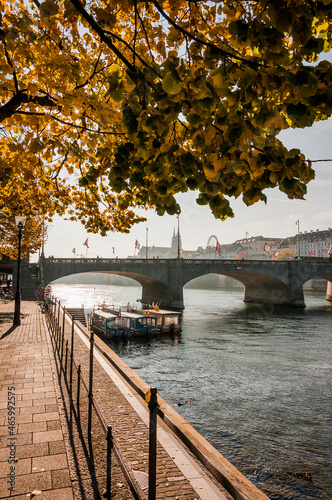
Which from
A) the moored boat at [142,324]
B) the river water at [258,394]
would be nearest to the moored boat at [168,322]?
the moored boat at [142,324]

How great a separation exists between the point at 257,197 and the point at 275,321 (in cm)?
3701

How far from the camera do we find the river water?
938 centimetres

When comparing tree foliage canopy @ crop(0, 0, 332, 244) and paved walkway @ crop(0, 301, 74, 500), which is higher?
tree foliage canopy @ crop(0, 0, 332, 244)

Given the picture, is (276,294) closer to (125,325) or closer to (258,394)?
(125,325)

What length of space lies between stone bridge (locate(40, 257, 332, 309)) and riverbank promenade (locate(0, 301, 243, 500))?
36.2 meters

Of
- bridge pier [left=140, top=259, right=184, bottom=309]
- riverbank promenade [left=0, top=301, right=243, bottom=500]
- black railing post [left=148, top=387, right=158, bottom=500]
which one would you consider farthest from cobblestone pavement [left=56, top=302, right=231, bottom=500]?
bridge pier [left=140, top=259, right=184, bottom=309]

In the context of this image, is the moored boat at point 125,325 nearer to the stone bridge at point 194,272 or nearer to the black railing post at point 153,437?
the stone bridge at point 194,272

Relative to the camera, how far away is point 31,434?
18.3 feet

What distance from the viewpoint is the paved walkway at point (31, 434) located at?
4238 millimetres

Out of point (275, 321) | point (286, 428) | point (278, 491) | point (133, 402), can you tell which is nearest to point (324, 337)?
point (275, 321)

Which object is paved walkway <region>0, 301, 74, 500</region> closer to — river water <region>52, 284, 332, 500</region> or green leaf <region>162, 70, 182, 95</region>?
green leaf <region>162, 70, 182, 95</region>

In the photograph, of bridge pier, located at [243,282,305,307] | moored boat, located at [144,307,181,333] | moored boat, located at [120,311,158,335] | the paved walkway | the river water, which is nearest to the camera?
the paved walkway

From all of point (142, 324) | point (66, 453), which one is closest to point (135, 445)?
point (66, 453)

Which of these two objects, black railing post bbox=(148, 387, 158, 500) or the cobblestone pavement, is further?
the cobblestone pavement
